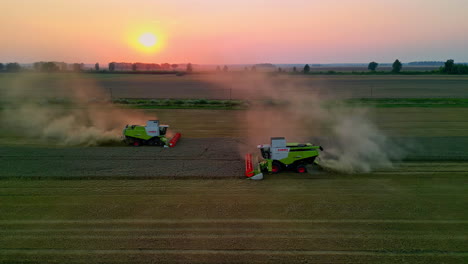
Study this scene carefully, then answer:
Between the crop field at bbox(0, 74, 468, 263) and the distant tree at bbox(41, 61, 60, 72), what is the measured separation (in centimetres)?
6168

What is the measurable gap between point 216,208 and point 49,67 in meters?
79.3

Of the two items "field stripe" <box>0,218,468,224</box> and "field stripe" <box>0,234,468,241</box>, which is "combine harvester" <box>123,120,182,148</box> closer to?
"field stripe" <box>0,218,468,224</box>

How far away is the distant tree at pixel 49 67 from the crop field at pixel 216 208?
61.7m

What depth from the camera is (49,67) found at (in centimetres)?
7756

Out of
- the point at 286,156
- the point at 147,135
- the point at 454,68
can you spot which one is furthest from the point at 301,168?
the point at 454,68

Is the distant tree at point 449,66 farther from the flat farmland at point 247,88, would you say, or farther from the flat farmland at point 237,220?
the flat farmland at point 237,220

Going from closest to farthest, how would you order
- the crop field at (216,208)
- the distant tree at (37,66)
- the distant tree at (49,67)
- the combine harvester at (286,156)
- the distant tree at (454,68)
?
1. the crop field at (216,208)
2. the combine harvester at (286,156)
3. the distant tree at (37,66)
4. the distant tree at (49,67)
5. the distant tree at (454,68)

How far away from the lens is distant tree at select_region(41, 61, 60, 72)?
7425 centimetres

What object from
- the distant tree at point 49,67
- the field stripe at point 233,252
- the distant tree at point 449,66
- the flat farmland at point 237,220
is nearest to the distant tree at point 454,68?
the distant tree at point 449,66

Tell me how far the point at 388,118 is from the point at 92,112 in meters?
30.3

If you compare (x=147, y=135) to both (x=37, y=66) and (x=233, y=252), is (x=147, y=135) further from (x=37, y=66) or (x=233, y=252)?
(x=37, y=66)

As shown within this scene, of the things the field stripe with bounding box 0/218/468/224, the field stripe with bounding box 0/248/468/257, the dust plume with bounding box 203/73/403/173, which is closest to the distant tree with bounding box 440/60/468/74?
the dust plume with bounding box 203/73/403/173

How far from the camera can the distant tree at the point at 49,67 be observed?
7425 cm

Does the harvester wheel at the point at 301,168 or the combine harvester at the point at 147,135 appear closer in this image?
the harvester wheel at the point at 301,168
